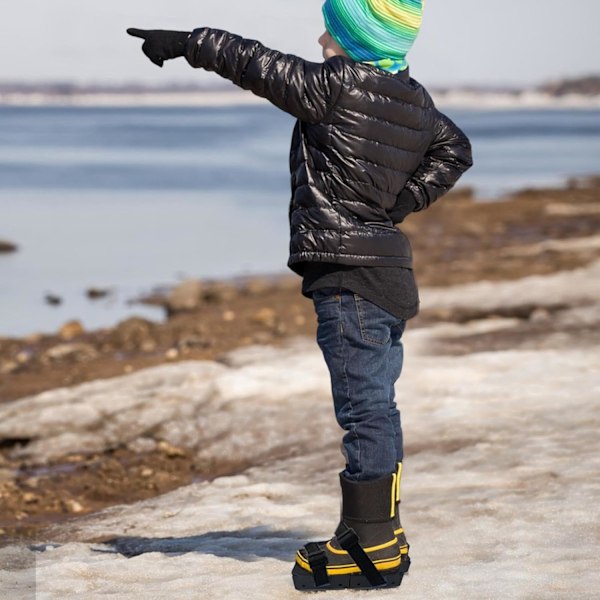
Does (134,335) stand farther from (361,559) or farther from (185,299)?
(361,559)

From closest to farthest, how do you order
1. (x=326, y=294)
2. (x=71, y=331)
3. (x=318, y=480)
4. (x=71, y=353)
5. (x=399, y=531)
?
(x=326, y=294) → (x=399, y=531) → (x=318, y=480) → (x=71, y=353) → (x=71, y=331)

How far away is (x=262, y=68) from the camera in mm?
4152

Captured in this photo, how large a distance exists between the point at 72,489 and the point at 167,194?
101 feet

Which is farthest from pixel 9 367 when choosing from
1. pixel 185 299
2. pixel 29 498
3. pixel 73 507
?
pixel 73 507

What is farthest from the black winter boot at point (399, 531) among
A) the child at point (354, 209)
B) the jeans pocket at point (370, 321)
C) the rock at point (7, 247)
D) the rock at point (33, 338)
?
the rock at point (7, 247)

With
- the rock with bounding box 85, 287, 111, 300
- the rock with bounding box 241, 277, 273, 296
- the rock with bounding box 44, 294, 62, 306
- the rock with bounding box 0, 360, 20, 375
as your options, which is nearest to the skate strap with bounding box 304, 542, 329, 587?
the rock with bounding box 0, 360, 20, 375

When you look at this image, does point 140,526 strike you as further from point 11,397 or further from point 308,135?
point 11,397

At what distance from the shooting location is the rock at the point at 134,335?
11.8 m

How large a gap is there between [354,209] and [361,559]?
1309 millimetres

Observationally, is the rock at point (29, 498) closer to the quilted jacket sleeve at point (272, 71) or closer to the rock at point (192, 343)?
the quilted jacket sleeve at point (272, 71)

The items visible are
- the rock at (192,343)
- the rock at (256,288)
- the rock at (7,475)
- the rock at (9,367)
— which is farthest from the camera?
the rock at (256,288)

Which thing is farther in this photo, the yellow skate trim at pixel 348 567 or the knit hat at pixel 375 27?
the yellow skate trim at pixel 348 567

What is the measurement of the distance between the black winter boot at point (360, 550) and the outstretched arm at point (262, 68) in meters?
1.41

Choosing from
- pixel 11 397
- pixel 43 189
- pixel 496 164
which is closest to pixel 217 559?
pixel 11 397
